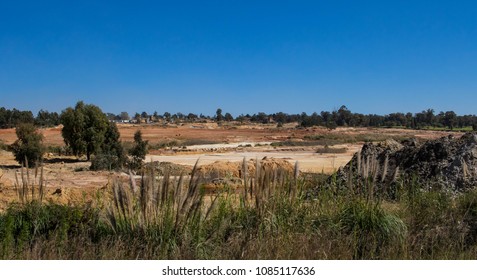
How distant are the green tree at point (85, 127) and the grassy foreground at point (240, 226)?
113 ft

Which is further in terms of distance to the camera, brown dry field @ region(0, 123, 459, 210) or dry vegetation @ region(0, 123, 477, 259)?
brown dry field @ region(0, 123, 459, 210)

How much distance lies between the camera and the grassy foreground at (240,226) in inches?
224

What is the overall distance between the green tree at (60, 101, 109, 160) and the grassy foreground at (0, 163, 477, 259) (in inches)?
1351

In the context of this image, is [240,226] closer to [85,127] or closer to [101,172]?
[101,172]

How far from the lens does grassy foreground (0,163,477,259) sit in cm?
569

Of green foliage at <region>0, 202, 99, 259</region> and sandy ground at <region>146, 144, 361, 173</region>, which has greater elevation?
green foliage at <region>0, 202, 99, 259</region>

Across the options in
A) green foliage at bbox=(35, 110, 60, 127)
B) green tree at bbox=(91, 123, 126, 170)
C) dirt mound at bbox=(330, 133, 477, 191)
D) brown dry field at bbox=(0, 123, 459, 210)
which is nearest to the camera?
dirt mound at bbox=(330, 133, 477, 191)

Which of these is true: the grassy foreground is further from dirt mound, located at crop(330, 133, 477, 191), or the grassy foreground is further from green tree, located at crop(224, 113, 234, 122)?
green tree, located at crop(224, 113, 234, 122)

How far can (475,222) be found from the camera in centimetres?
682

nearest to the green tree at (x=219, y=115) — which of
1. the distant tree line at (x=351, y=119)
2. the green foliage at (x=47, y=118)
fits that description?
the distant tree line at (x=351, y=119)

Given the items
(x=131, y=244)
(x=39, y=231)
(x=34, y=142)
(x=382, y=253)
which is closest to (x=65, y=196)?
(x=39, y=231)

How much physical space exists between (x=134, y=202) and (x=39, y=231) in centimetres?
142

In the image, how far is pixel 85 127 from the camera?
134ft

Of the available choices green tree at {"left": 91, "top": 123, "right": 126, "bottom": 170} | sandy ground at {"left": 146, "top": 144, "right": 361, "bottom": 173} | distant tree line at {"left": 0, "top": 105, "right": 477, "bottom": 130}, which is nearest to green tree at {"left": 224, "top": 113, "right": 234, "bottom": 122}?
distant tree line at {"left": 0, "top": 105, "right": 477, "bottom": 130}
